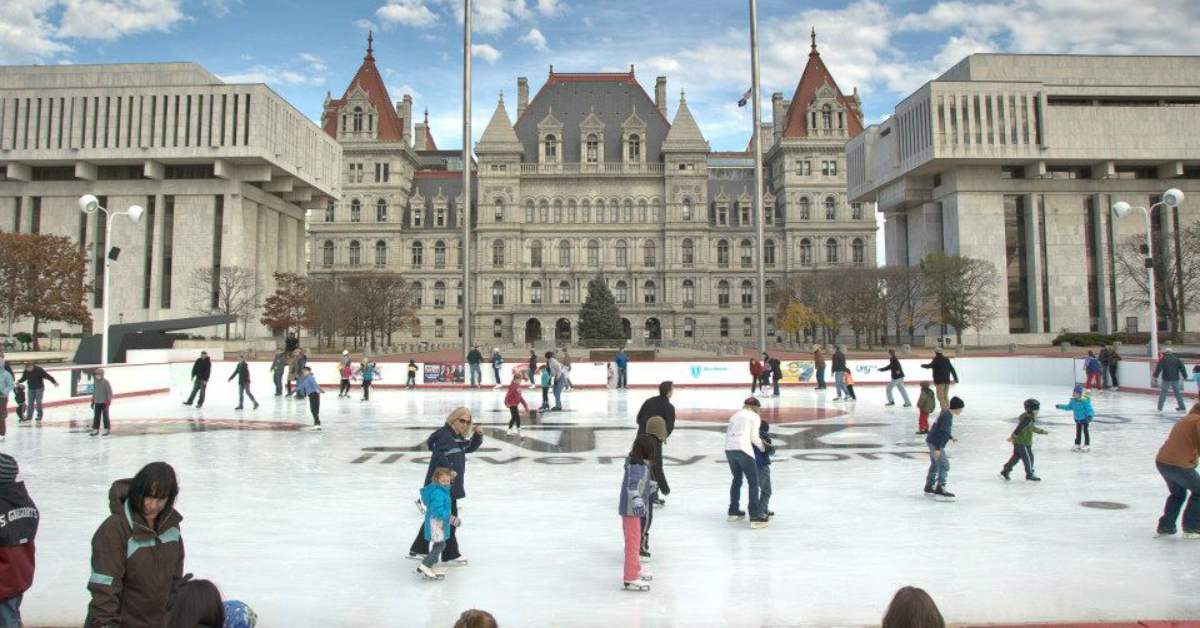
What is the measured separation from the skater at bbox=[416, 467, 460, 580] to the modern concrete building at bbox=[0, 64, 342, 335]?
180ft

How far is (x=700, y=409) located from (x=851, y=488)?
1140 centimetres

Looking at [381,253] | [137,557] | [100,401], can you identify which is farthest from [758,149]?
[381,253]

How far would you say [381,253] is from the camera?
8338cm

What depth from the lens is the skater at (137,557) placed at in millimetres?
3559

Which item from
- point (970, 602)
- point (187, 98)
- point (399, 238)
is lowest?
point (970, 602)

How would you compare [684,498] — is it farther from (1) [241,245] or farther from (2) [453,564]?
(1) [241,245]

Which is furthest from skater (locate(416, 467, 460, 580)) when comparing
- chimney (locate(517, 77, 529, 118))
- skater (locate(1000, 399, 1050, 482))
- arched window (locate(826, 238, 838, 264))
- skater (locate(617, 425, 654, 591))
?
chimney (locate(517, 77, 529, 118))

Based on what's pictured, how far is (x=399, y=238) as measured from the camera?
273 feet

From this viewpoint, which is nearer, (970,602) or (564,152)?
(970,602)

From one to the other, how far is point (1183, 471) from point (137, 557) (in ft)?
28.4

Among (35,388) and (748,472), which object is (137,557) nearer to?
(748,472)

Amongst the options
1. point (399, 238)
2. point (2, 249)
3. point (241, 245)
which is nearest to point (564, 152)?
point (399, 238)

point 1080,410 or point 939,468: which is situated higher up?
point 1080,410

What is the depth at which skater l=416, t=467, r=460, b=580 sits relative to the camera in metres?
6.47
